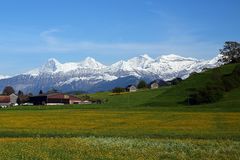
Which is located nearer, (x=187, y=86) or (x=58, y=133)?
(x=58, y=133)

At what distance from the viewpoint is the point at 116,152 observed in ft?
108

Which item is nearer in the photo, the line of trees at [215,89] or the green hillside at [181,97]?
the green hillside at [181,97]

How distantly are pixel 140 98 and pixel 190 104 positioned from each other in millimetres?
43195

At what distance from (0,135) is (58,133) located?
5.43m

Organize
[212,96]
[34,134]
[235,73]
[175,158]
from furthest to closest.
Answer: [235,73]
[212,96]
[34,134]
[175,158]

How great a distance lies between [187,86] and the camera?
166 meters

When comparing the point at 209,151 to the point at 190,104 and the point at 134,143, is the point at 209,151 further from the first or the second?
the point at 190,104

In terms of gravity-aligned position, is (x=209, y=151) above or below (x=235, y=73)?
below

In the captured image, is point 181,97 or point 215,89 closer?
point 215,89

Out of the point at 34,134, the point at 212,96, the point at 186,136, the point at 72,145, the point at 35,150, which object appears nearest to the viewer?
the point at 35,150

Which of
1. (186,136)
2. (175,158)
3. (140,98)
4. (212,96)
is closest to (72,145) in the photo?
(175,158)

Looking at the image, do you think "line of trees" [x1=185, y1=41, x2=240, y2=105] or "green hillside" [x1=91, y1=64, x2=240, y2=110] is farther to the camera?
"line of trees" [x1=185, y1=41, x2=240, y2=105]

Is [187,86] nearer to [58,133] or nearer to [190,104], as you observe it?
[190,104]

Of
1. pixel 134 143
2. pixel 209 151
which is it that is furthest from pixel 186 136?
pixel 209 151
